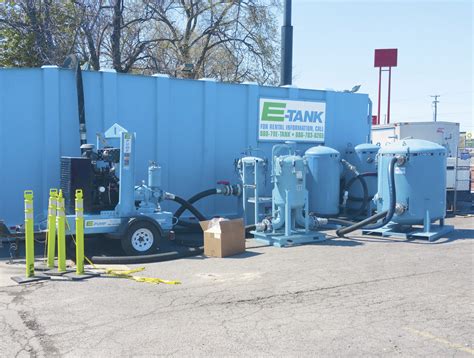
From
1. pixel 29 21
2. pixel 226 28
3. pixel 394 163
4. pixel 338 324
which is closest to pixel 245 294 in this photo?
pixel 338 324

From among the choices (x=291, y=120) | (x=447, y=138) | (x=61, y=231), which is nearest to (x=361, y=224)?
(x=291, y=120)

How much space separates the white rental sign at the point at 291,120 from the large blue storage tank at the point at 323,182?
4.65 feet

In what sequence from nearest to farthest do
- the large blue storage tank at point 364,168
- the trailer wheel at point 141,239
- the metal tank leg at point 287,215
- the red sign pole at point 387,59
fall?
the trailer wheel at point 141,239, the metal tank leg at point 287,215, the large blue storage tank at point 364,168, the red sign pole at point 387,59

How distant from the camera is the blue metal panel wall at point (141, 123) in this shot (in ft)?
35.6

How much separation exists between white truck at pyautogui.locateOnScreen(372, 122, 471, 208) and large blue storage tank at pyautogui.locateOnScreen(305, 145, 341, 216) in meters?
4.09

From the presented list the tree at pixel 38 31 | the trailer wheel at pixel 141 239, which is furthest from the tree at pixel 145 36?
the trailer wheel at pixel 141 239

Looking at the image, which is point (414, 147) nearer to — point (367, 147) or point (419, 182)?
point (419, 182)

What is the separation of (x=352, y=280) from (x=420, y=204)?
4479 millimetres

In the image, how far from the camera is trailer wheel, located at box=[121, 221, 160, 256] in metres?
9.27

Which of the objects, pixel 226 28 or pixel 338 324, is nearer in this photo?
pixel 338 324

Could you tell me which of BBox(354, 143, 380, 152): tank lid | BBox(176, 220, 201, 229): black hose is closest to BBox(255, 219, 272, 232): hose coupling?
BBox(176, 220, 201, 229): black hose

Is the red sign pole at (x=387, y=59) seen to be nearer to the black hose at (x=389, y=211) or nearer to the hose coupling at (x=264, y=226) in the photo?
the black hose at (x=389, y=211)

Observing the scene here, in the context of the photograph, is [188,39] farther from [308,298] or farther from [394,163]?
[308,298]

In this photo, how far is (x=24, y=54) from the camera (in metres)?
19.7
